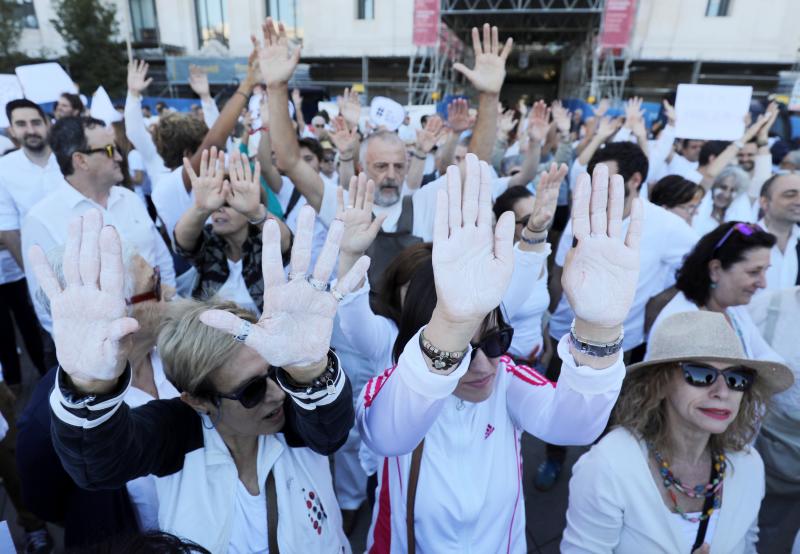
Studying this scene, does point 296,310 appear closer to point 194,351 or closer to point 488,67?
point 194,351

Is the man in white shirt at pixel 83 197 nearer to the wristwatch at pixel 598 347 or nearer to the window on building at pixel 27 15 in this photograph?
the wristwatch at pixel 598 347

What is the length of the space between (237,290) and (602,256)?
175 centimetres

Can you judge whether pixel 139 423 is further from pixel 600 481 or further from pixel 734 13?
pixel 734 13

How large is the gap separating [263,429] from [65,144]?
2.26 meters

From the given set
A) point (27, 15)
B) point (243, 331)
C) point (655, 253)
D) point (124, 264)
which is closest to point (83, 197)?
point (124, 264)

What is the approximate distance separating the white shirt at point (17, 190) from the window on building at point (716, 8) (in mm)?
25358

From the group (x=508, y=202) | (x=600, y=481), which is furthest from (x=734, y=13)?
(x=600, y=481)

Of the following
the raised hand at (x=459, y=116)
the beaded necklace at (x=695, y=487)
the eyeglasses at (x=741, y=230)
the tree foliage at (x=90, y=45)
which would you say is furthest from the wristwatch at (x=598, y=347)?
the tree foliage at (x=90, y=45)

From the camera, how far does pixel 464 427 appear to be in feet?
4.38

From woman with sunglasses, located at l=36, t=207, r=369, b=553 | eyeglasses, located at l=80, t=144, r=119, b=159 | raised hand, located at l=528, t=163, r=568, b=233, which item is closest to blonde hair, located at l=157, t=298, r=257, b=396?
woman with sunglasses, located at l=36, t=207, r=369, b=553

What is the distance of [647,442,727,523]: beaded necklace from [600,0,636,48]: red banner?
17.8 m

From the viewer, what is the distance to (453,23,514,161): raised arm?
290 centimetres

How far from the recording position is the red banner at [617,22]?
15922 mm

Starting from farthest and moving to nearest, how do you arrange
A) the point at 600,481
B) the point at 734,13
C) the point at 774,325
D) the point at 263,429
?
the point at 734,13, the point at 774,325, the point at 600,481, the point at 263,429
